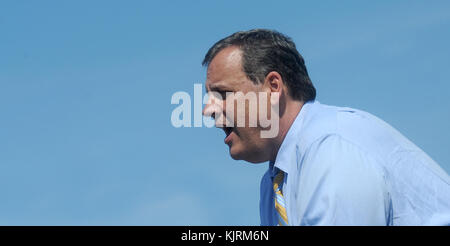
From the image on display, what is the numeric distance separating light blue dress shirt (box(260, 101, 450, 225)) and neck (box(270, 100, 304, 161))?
18.2 inches

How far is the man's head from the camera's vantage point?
5.11 metres

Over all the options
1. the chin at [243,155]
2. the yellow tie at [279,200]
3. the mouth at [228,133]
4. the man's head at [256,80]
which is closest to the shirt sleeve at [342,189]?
the yellow tie at [279,200]

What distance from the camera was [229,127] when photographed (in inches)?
209

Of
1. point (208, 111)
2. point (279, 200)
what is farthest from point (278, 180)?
point (208, 111)

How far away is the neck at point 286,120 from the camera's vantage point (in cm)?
503

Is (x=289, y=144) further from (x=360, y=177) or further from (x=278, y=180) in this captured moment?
(x=360, y=177)

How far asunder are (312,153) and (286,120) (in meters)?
0.88

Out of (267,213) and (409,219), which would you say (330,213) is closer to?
(409,219)

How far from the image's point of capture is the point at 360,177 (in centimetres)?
397

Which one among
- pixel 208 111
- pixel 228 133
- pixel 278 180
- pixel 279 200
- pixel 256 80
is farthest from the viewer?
pixel 228 133

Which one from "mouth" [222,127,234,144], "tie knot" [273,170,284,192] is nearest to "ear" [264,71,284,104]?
"mouth" [222,127,234,144]
